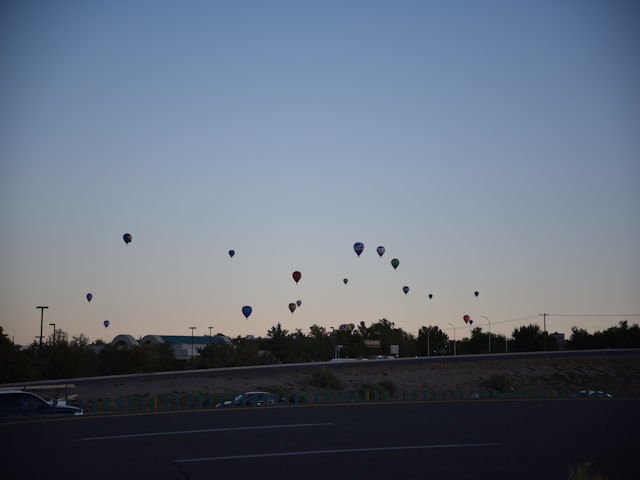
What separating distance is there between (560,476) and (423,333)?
173931 mm

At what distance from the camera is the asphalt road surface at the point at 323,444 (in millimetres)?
11820

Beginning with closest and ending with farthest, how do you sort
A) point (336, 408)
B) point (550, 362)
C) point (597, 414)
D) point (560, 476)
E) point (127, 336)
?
point (560, 476)
point (597, 414)
point (336, 408)
point (550, 362)
point (127, 336)

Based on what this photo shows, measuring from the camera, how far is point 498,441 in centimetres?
1509

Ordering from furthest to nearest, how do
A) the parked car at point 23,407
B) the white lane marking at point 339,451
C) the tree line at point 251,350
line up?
the tree line at point 251,350 → the parked car at point 23,407 → the white lane marking at point 339,451

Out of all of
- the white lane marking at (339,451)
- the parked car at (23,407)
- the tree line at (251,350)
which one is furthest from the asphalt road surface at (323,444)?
the tree line at (251,350)

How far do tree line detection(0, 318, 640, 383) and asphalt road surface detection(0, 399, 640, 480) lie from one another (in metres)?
58.5

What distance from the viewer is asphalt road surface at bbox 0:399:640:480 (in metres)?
11.8

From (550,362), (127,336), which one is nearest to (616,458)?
(550,362)

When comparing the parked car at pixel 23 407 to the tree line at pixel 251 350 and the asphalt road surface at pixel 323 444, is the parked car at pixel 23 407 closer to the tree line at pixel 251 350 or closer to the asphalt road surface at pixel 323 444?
the asphalt road surface at pixel 323 444

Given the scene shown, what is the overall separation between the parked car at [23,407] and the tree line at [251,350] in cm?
5367

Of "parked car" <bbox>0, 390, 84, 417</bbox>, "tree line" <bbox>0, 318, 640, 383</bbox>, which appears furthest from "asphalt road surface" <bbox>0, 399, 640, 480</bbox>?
"tree line" <bbox>0, 318, 640, 383</bbox>

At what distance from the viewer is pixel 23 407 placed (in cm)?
2023

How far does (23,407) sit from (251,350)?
277ft

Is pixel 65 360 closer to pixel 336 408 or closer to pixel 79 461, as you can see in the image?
pixel 336 408
